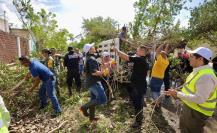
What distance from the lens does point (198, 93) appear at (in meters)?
3.41

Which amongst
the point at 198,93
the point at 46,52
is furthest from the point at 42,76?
the point at 198,93

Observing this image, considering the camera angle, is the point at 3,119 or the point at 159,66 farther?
the point at 159,66

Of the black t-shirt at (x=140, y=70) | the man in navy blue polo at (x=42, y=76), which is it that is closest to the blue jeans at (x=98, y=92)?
the black t-shirt at (x=140, y=70)

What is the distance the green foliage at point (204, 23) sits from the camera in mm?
16625

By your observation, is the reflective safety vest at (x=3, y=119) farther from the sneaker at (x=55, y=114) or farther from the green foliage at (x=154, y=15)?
the green foliage at (x=154, y=15)

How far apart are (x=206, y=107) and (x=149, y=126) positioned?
2.57 m

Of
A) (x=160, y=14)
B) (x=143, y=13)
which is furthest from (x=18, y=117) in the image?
(x=160, y=14)

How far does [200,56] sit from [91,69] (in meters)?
2.75

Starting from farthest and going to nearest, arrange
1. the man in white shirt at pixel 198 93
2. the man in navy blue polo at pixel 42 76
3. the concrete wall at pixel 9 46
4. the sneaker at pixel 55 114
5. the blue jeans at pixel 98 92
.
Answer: the concrete wall at pixel 9 46 → the sneaker at pixel 55 114 → the man in navy blue polo at pixel 42 76 → the blue jeans at pixel 98 92 → the man in white shirt at pixel 198 93

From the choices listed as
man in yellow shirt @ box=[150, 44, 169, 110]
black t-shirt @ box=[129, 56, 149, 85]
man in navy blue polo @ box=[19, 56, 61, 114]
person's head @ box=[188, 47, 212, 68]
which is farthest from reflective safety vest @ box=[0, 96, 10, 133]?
man in yellow shirt @ box=[150, 44, 169, 110]

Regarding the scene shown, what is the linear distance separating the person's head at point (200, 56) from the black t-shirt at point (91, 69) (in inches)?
102

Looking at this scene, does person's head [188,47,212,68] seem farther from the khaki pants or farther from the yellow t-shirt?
the yellow t-shirt

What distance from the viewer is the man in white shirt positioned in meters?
3.41

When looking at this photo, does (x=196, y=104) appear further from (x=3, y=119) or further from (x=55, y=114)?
(x=55, y=114)
